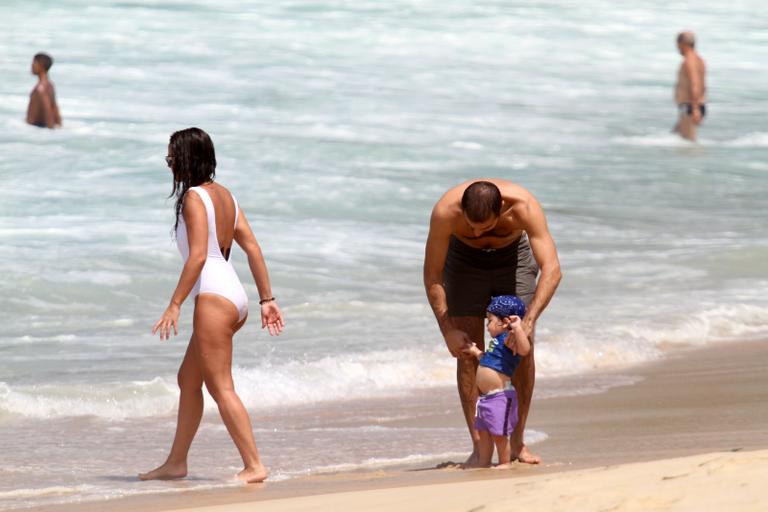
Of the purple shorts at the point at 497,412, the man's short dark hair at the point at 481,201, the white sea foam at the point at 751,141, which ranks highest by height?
the man's short dark hair at the point at 481,201

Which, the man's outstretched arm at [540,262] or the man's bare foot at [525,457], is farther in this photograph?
the man's bare foot at [525,457]

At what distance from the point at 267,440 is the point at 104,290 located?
433 cm

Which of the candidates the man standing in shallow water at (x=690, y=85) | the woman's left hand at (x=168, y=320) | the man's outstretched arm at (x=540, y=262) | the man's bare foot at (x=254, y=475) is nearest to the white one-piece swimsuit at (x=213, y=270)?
the woman's left hand at (x=168, y=320)

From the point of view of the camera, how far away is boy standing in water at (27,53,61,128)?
16.6 meters

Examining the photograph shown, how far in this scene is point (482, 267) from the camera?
5547 millimetres

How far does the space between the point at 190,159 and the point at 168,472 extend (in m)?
1.16

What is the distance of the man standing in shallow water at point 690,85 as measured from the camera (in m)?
18.7

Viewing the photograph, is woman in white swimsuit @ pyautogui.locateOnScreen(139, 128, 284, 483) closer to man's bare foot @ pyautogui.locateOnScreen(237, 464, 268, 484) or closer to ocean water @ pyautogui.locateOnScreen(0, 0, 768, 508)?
man's bare foot @ pyautogui.locateOnScreen(237, 464, 268, 484)

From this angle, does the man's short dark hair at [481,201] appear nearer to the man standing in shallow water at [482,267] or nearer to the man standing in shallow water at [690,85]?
the man standing in shallow water at [482,267]

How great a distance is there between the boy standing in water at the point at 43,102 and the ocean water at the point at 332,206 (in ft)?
0.68

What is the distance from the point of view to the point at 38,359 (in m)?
8.26

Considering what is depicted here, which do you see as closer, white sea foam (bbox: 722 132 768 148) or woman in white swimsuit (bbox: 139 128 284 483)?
woman in white swimsuit (bbox: 139 128 284 483)

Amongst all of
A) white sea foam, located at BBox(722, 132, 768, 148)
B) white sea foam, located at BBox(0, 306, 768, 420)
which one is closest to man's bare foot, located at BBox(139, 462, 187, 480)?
white sea foam, located at BBox(0, 306, 768, 420)

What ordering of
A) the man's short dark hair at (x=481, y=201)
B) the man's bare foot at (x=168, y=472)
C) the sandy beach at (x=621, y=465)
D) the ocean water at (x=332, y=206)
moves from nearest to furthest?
1. the sandy beach at (x=621, y=465)
2. the man's short dark hair at (x=481, y=201)
3. the man's bare foot at (x=168, y=472)
4. the ocean water at (x=332, y=206)
